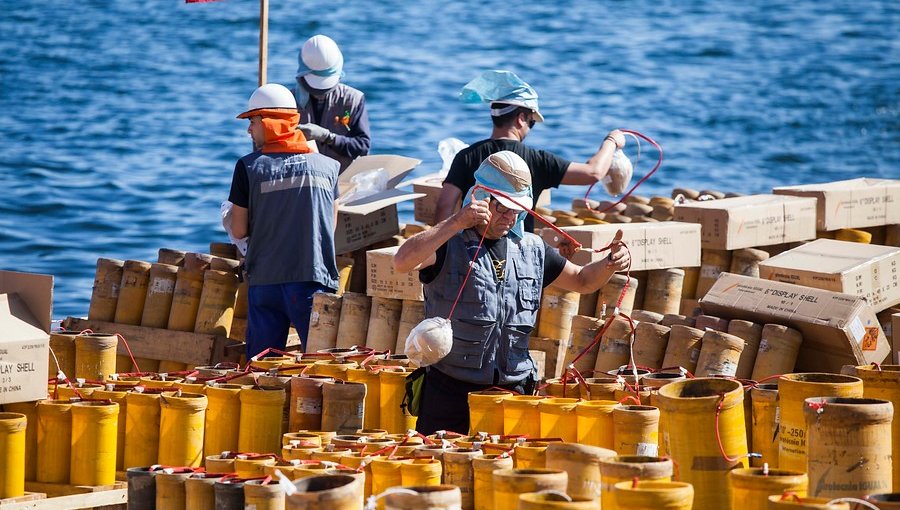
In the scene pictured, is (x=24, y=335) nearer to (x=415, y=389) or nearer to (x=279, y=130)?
(x=415, y=389)

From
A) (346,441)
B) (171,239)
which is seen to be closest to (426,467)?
(346,441)

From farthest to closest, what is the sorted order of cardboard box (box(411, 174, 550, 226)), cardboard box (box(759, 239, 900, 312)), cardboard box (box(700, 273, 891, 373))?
cardboard box (box(411, 174, 550, 226)), cardboard box (box(759, 239, 900, 312)), cardboard box (box(700, 273, 891, 373))

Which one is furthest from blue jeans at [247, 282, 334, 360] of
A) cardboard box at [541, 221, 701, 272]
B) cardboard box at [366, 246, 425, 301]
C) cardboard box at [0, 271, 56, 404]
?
cardboard box at [0, 271, 56, 404]

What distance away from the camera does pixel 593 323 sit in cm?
670

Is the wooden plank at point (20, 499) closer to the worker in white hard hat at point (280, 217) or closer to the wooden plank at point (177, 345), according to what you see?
the worker in white hard hat at point (280, 217)

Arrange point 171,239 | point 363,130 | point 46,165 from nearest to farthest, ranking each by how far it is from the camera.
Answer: point 363,130 < point 171,239 < point 46,165

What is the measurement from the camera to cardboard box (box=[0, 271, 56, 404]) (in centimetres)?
Result: 516

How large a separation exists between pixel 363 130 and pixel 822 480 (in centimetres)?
534

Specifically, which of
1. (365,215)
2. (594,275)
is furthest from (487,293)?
(365,215)

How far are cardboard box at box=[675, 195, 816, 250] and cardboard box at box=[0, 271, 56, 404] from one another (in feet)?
13.7

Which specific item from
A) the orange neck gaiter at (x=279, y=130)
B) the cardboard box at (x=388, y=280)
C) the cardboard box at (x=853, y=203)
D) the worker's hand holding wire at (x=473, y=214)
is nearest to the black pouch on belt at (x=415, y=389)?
the worker's hand holding wire at (x=473, y=214)

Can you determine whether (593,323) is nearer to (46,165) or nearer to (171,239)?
(171,239)

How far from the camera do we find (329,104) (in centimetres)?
860

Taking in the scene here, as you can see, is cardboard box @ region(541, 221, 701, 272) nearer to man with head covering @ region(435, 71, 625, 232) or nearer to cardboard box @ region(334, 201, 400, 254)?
man with head covering @ region(435, 71, 625, 232)
